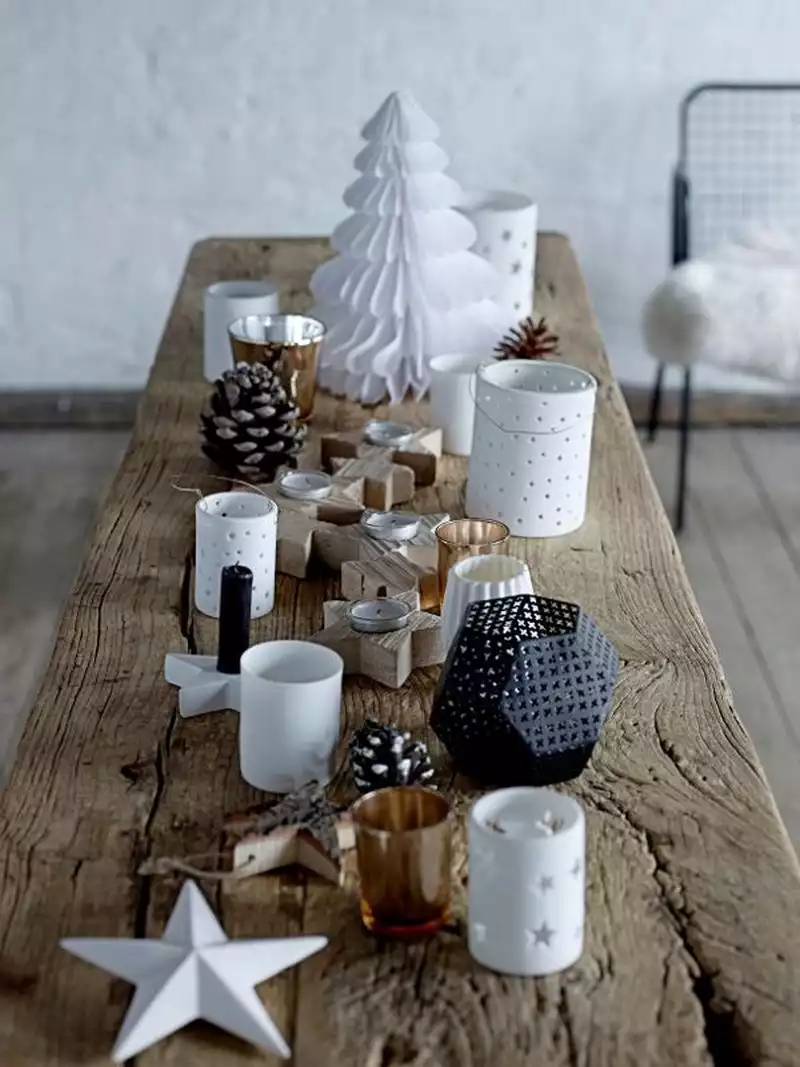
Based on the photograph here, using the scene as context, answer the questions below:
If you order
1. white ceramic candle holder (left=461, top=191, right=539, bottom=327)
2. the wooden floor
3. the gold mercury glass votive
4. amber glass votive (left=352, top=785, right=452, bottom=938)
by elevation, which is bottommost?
the wooden floor

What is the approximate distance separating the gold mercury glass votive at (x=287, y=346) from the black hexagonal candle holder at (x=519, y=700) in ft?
2.37

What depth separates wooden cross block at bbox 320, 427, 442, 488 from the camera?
5.72ft

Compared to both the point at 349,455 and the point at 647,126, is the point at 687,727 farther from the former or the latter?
the point at 647,126

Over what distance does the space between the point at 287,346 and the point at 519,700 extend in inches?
31.4

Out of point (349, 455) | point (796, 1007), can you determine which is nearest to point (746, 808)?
point (796, 1007)

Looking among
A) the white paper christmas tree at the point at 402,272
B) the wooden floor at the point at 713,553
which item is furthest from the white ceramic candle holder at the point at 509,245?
the wooden floor at the point at 713,553

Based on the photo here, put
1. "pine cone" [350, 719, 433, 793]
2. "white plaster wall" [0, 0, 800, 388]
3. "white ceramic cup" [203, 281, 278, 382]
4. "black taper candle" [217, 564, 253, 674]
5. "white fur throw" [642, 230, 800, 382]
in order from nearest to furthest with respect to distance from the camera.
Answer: "pine cone" [350, 719, 433, 793]
"black taper candle" [217, 564, 253, 674]
"white ceramic cup" [203, 281, 278, 382]
"white fur throw" [642, 230, 800, 382]
"white plaster wall" [0, 0, 800, 388]

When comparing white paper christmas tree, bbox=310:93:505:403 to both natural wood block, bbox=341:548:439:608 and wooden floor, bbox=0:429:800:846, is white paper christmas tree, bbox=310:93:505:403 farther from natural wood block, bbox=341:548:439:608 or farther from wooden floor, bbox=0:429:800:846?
wooden floor, bbox=0:429:800:846

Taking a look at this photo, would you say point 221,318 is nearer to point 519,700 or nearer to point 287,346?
point 287,346

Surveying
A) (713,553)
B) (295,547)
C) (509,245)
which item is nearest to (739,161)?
(713,553)

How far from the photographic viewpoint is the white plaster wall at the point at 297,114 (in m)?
3.30

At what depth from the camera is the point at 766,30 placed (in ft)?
10.9

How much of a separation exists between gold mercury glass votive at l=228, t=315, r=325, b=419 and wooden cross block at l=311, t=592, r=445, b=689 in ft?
1.85

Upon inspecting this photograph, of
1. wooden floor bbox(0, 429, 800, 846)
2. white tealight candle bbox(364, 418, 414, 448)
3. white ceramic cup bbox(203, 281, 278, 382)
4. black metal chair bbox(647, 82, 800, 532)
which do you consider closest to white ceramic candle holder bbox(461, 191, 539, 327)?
white ceramic cup bbox(203, 281, 278, 382)
